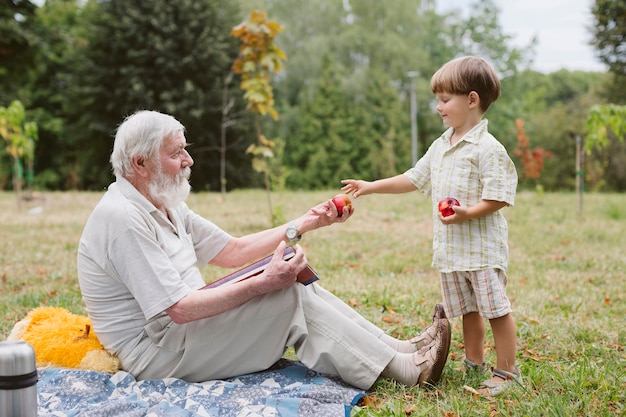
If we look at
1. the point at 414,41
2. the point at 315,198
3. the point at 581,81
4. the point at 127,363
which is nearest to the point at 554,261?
the point at 127,363

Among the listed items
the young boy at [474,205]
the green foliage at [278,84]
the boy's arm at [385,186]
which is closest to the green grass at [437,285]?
the young boy at [474,205]

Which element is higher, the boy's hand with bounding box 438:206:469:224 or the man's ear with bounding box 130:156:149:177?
the man's ear with bounding box 130:156:149:177

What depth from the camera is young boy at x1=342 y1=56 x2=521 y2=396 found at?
308 cm

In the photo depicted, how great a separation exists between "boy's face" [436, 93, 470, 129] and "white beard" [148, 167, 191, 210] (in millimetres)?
1306

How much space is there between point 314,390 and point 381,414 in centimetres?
33

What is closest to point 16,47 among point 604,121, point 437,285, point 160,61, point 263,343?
point 160,61

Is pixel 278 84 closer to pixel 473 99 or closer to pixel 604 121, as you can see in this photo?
pixel 604 121

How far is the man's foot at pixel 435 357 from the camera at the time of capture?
3020 millimetres

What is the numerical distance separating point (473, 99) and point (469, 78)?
117mm

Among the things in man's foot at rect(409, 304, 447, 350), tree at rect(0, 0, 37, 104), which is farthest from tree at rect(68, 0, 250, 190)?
man's foot at rect(409, 304, 447, 350)

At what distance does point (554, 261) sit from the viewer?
6961 mm

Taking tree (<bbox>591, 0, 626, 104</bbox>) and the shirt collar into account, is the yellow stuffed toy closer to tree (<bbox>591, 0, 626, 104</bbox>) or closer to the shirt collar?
the shirt collar

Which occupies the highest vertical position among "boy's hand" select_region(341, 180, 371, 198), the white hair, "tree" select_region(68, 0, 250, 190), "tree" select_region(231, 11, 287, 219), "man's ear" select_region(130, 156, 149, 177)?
"tree" select_region(68, 0, 250, 190)

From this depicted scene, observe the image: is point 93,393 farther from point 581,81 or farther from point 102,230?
point 581,81
